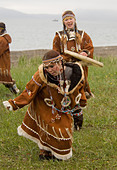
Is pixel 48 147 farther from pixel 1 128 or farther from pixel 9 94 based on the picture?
pixel 9 94

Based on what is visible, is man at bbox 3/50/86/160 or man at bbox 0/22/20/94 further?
man at bbox 0/22/20/94

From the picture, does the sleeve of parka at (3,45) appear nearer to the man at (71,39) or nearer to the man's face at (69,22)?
the man at (71,39)

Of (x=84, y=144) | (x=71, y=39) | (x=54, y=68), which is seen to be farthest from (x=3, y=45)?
(x=54, y=68)

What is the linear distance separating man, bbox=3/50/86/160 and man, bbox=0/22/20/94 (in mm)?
3336

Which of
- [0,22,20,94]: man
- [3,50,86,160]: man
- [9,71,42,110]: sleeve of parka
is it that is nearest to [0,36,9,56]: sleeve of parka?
[0,22,20,94]: man

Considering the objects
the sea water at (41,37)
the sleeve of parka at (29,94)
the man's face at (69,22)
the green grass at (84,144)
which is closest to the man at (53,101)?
the sleeve of parka at (29,94)

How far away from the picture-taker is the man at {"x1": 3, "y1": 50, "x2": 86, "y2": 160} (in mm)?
4230

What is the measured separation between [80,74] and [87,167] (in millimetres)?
1227

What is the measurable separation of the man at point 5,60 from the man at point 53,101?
3.34 meters

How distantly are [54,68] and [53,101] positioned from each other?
19.4 inches

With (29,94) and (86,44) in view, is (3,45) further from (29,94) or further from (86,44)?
(29,94)

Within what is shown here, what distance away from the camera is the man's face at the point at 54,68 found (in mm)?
4125

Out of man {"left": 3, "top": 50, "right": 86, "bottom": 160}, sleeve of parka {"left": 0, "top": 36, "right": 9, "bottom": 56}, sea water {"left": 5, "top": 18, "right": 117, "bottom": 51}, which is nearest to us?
man {"left": 3, "top": 50, "right": 86, "bottom": 160}

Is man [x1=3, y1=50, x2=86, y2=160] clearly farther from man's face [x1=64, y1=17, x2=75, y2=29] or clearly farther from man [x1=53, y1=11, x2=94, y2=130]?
man's face [x1=64, y1=17, x2=75, y2=29]
